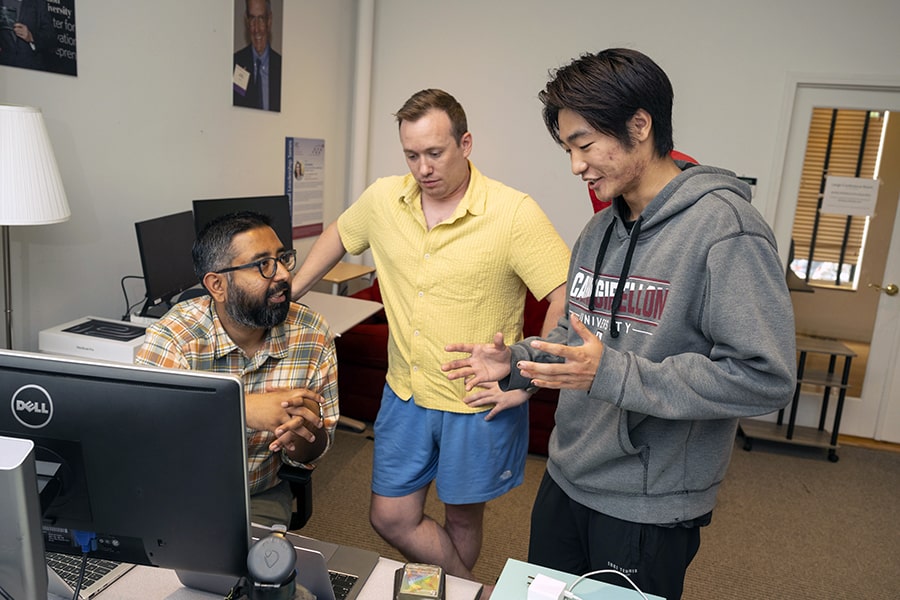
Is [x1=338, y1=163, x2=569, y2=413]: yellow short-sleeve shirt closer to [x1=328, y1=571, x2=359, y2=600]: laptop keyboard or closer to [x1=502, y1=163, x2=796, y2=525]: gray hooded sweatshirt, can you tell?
[x1=502, y1=163, x2=796, y2=525]: gray hooded sweatshirt

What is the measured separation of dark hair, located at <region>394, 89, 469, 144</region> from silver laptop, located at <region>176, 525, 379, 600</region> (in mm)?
1083

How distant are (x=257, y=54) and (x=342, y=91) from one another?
1.09 m

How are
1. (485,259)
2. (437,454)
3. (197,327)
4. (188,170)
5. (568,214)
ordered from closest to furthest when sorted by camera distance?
(197,327)
(485,259)
(437,454)
(188,170)
(568,214)

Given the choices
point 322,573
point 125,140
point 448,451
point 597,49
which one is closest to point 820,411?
point 597,49

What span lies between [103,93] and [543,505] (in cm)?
218

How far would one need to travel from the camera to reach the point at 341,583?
122cm

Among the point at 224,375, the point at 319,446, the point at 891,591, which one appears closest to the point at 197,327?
the point at 319,446

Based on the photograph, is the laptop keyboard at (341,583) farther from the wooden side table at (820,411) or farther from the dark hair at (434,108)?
the wooden side table at (820,411)

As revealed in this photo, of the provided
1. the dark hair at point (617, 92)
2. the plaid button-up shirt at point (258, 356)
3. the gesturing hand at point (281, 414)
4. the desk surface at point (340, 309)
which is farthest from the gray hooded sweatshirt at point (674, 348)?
the desk surface at point (340, 309)

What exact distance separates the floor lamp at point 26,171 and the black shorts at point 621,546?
5.17ft

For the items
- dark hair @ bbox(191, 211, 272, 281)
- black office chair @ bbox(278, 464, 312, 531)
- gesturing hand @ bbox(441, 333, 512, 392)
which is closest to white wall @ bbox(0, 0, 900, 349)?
dark hair @ bbox(191, 211, 272, 281)

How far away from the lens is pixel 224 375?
3.04ft

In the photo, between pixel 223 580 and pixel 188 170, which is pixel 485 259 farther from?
pixel 188 170

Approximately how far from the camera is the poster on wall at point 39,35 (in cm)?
212
